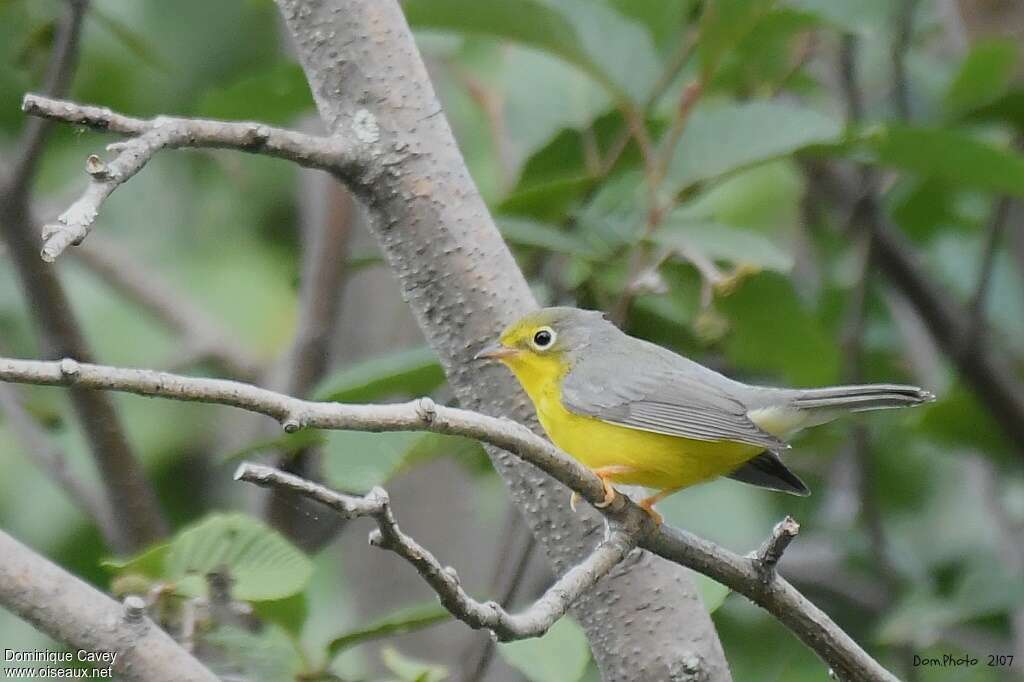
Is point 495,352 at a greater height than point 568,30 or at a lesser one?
lesser

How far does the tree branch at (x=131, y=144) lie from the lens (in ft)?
4.44

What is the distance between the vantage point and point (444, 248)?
86.0 inches

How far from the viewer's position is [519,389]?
2395 mm

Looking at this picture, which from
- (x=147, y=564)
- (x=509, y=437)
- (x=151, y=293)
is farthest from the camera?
(x=151, y=293)

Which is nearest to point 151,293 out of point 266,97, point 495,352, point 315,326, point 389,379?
point 315,326

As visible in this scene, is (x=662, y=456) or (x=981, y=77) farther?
(x=981, y=77)

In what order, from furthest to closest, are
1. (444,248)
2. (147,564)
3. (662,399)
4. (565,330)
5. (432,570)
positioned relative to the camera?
(565,330) < (662,399) < (147,564) < (444,248) < (432,570)

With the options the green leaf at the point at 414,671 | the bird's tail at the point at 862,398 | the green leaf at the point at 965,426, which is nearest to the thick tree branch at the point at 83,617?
the green leaf at the point at 414,671

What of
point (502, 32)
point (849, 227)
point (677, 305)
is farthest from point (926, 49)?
point (502, 32)

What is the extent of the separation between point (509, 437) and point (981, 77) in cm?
266

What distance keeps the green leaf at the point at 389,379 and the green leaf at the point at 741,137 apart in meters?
0.78

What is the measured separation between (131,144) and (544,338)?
126 centimetres

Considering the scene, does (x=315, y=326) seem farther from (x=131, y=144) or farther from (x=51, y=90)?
(x=131, y=144)

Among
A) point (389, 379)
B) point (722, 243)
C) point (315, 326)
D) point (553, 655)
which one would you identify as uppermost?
point (315, 326)
